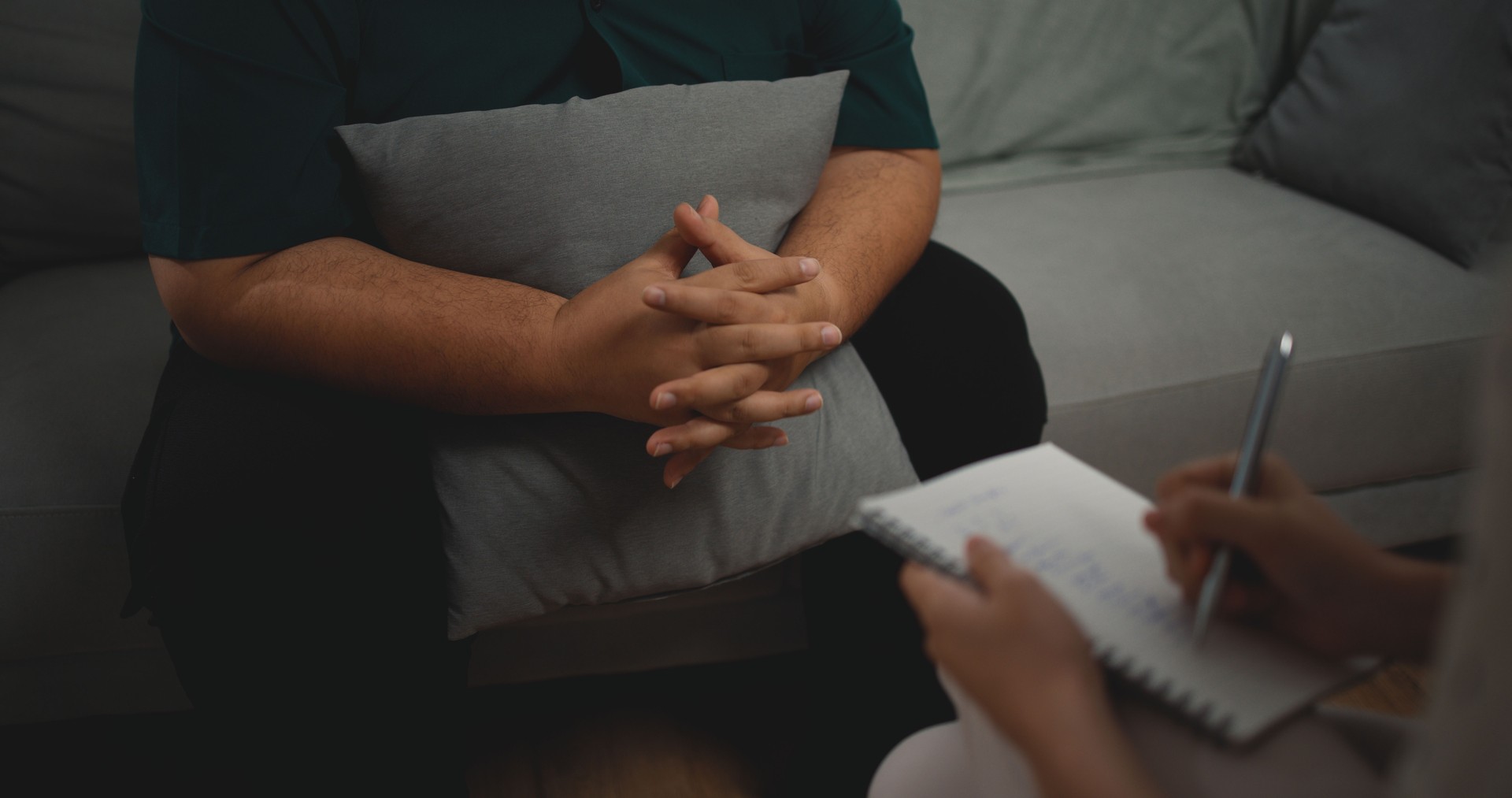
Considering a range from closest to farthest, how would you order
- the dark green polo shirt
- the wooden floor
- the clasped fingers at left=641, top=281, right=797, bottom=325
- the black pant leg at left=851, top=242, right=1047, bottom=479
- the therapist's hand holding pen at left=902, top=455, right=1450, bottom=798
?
the therapist's hand holding pen at left=902, top=455, right=1450, bottom=798
the clasped fingers at left=641, top=281, right=797, bottom=325
the dark green polo shirt
the black pant leg at left=851, top=242, right=1047, bottom=479
the wooden floor

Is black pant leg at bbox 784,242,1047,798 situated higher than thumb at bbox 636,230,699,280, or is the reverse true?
thumb at bbox 636,230,699,280

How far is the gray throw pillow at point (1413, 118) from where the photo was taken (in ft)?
4.07

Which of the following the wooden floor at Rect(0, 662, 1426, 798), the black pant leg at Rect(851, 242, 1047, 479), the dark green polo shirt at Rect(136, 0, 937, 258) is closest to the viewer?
the dark green polo shirt at Rect(136, 0, 937, 258)

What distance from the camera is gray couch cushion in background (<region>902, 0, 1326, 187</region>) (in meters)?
1.51

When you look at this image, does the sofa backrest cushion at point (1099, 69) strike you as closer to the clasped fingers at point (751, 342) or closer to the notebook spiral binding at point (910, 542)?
the clasped fingers at point (751, 342)

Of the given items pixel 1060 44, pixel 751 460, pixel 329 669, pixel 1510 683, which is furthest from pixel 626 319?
pixel 1060 44

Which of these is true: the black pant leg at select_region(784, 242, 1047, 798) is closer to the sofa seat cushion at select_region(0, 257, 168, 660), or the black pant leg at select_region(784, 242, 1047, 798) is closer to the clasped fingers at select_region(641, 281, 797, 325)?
the clasped fingers at select_region(641, 281, 797, 325)

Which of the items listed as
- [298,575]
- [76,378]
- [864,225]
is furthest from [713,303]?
[76,378]

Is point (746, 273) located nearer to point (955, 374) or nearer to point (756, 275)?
point (756, 275)

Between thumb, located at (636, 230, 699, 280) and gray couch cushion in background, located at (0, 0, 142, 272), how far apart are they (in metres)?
0.95

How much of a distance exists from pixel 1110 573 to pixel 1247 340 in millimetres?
831

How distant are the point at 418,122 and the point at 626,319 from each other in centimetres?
30

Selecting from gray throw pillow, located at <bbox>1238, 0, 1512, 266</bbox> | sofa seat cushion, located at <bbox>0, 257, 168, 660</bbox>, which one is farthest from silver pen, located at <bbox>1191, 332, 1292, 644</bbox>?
gray throw pillow, located at <bbox>1238, 0, 1512, 266</bbox>

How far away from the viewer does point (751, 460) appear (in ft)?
2.86
